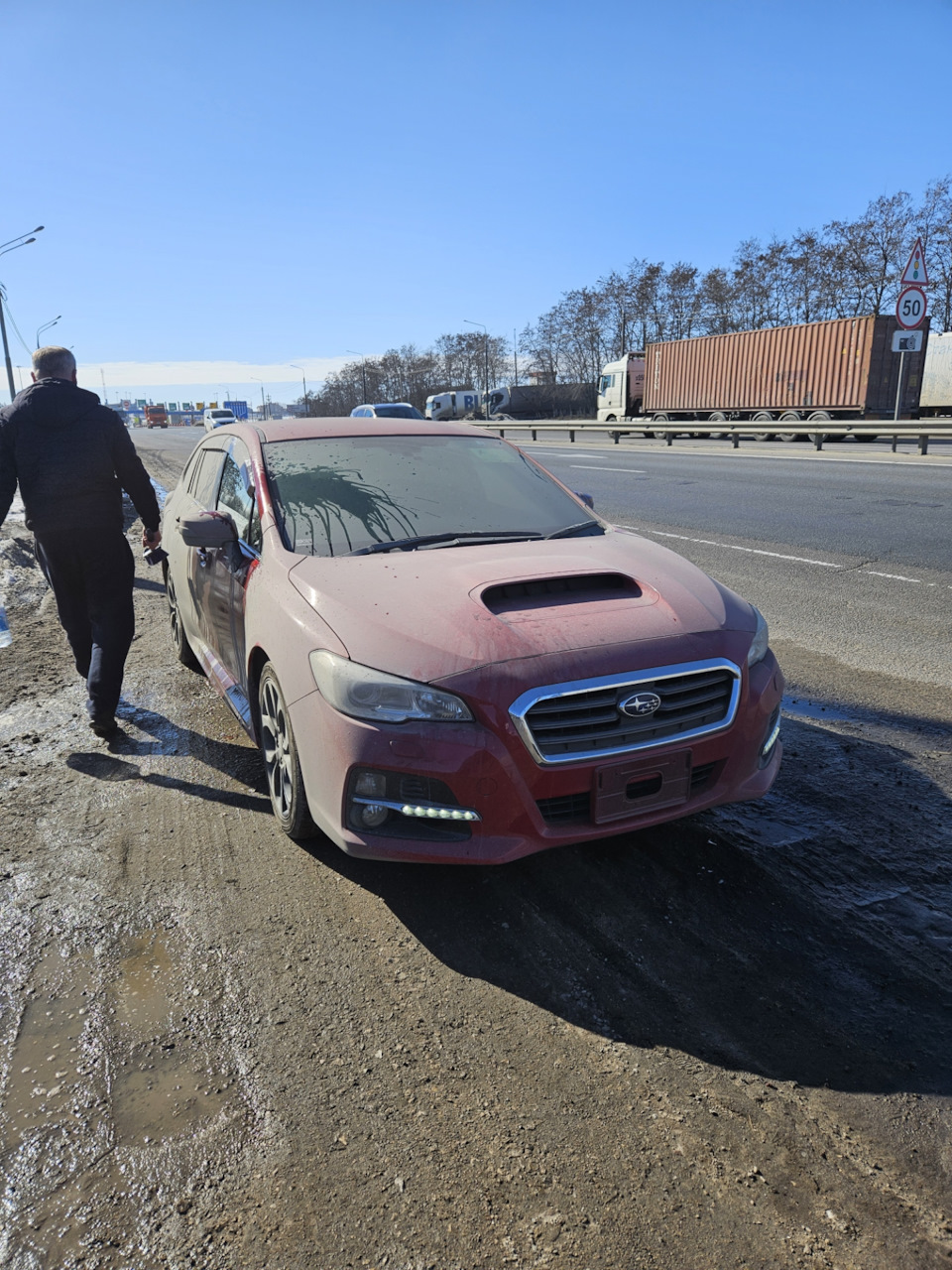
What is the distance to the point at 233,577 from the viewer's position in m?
3.93

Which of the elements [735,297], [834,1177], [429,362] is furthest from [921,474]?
[429,362]

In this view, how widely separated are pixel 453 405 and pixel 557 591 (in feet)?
186

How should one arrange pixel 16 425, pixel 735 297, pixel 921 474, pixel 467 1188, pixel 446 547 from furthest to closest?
1. pixel 735 297
2. pixel 921 474
3. pixel 16 425
4. pixel 446 547
5. pixel 467 1188

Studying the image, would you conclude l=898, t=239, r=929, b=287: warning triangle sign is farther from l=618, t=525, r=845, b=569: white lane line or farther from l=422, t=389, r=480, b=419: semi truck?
l=422, t=389, r=480, b=419: semi truck

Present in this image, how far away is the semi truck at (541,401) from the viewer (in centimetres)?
6112

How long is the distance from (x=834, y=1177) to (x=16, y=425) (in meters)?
4.62

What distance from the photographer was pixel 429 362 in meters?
96.0

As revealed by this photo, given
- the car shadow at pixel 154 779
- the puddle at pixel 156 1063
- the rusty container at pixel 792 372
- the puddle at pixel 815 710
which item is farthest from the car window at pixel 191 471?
the rusty container at pixel 792 372

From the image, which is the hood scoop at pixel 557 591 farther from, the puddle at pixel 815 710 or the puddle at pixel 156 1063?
the puddle at pixel 815 710

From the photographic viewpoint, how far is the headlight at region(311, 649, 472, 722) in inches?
104

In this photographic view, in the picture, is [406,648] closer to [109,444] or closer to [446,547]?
[446,547]

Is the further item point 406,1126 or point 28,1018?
point 28,1018

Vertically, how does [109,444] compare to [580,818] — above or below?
above

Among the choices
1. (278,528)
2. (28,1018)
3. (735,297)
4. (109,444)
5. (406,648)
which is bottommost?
(28,1018)
